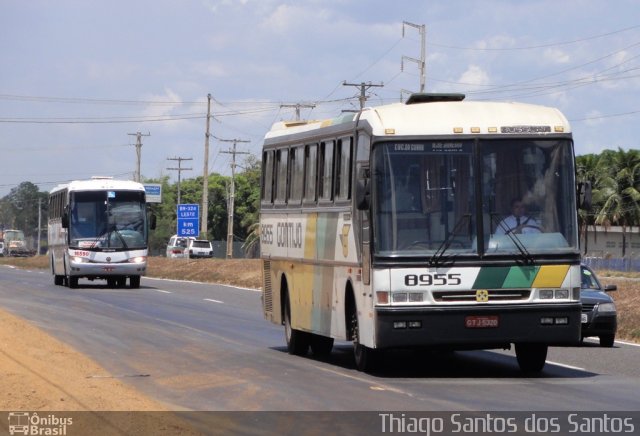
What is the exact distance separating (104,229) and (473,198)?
29.7 m

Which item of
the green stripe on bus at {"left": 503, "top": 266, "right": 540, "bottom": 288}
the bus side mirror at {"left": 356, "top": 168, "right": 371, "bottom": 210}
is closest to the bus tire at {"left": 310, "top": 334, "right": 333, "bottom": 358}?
the bus side mirror at {"left": 356, "top": 168, "right": 371, "bottom": 210}

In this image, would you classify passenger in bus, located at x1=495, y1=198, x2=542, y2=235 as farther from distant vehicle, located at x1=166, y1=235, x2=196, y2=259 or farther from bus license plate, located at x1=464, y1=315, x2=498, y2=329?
distant vehicle, located at x1=166, y1=235, x2=196, y2=259

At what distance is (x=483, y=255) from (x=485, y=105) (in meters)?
2.07

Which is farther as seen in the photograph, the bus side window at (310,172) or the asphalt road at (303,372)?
the bus side window at (310,172)

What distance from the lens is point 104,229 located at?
4484 cm

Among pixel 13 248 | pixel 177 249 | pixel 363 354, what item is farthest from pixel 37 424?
pixel 13 248

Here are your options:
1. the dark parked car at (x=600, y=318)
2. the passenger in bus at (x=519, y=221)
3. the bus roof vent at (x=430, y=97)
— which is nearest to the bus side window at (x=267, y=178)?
the bus roof vent at (x=430, y=97)

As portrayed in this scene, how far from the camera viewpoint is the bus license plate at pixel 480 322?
16188 millimetres

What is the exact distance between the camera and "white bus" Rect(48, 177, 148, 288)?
4453cm

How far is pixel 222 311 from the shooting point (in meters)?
32.3

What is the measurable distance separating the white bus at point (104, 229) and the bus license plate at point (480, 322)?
29692mm

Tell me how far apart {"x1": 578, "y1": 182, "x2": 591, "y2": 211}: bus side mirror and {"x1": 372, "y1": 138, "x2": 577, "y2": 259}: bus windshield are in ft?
0.35

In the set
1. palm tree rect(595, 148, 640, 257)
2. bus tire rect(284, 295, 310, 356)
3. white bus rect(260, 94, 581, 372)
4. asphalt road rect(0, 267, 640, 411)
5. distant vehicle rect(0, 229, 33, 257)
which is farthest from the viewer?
distant vehicle rect(0, 229, 33, 257)

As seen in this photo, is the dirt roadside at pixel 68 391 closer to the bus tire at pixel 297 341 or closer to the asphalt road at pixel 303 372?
the asphalt road at pixel 303 372
